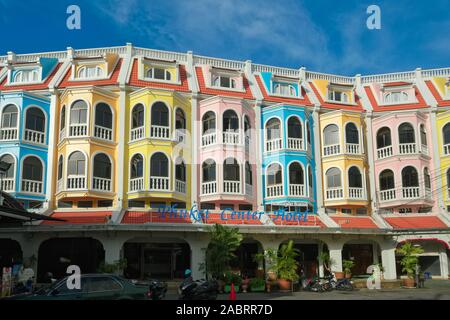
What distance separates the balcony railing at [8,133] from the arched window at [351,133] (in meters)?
21.2

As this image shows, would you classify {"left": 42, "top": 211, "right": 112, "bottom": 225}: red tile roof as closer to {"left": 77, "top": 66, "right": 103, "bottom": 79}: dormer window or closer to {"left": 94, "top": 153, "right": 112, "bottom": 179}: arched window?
{"left": 94, "top": 153, "right": 112, "bottom": 179}: arched window

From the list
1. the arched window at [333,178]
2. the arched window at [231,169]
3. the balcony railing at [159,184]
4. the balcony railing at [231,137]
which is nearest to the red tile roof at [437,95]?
the arched window at [333,178]

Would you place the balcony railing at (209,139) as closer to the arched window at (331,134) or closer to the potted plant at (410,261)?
the arched window at (331,134)

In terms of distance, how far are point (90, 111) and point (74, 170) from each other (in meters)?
3.62

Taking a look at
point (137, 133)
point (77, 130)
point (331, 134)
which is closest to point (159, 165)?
point (137, 133)

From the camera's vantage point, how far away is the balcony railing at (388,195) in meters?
31.7

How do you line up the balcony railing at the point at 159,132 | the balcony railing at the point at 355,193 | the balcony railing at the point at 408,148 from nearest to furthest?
the balcony railing at the point at 159,132, the balcony railing at the point at 355,193, the balcony railing at the point at 408,148

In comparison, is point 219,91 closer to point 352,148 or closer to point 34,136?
point 352,148

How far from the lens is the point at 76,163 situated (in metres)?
27.9

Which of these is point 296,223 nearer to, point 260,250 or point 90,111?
point 260,250

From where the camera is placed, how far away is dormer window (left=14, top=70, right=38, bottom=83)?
30.7 m
